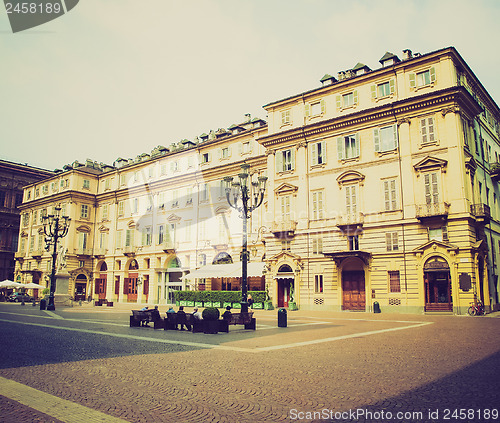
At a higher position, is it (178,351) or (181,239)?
(181,239)

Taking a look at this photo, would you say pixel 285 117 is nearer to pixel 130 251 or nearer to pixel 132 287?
pixel 130 251

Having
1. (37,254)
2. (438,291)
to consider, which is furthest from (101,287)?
(438,291)

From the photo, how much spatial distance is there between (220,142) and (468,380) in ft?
131

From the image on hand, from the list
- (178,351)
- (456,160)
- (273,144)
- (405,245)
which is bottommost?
(178,351)

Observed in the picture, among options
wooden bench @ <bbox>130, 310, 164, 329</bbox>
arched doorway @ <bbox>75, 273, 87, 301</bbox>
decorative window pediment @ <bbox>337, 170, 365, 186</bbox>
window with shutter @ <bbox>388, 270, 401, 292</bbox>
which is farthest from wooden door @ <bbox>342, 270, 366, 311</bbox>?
arched doorway @ <bbox>75, 273, 87, 301</bbox>

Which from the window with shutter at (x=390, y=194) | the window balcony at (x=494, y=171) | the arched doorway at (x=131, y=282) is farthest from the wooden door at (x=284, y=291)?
the arched doorway at (x=131, y=282)

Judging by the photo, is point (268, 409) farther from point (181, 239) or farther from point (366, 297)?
point (181, 239)

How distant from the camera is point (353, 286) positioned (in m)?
32.4

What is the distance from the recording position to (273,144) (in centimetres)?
3822

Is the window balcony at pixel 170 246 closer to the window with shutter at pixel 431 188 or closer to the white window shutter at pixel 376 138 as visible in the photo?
the white window shutter at pixel 376 138

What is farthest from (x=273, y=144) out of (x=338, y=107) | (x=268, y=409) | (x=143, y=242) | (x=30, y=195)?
(x=30, y=195)

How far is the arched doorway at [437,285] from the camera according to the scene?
1104 inches

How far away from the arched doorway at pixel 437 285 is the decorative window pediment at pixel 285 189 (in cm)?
1250

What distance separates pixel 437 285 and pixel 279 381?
2403cm
